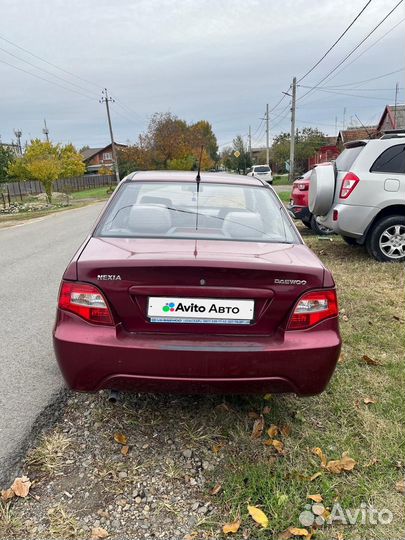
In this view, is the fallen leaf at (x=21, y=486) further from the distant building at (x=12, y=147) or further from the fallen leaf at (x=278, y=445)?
the distant building at (x=12, y=147)

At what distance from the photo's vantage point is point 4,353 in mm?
3832

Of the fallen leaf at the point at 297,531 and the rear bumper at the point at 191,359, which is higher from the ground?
the rear bumper at the point at 191,359

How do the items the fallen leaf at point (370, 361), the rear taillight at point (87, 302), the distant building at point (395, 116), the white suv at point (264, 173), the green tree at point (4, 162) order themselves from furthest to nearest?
the green tree at point (4, 162) < the white suv at point (264, 173) < the distant building at point (395, 116) < the fallen leaf at point (370, 361) < the rear taillight at point (87, 302)

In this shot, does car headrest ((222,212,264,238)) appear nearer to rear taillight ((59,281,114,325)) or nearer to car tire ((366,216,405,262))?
rear taillight ((59,281,114,325))

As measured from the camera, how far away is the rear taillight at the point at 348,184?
6.59m

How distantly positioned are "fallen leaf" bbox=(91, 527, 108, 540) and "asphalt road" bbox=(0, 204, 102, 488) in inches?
24.1

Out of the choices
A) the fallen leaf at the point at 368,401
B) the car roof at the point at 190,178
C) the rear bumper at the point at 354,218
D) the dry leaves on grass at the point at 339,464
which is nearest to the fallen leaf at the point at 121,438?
the dry leaves on grass at the point at 339,464

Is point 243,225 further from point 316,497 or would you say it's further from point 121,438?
point 316,497

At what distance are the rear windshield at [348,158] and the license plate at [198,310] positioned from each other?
553cm

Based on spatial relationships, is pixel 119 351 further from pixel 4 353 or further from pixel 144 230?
pixel 4 353

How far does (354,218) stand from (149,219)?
4.66 metres

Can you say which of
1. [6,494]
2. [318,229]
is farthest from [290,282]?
[318,229]

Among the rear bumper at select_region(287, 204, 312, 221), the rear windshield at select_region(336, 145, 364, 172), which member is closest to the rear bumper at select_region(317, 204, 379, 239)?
the rear windshield at select_region(336, 145, 364, 172)

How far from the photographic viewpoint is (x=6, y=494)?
7.12 feet
